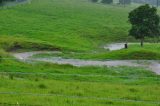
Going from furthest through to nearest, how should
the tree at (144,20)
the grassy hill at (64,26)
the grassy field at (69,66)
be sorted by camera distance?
the grassy hill at (64,26) < the tree at (144,20) < the grassy field at (69,66)

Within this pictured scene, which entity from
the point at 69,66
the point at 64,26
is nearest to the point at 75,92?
the point at 69,66

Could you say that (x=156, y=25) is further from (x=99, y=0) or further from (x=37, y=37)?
(x=99, y=0)

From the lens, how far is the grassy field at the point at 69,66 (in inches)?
738

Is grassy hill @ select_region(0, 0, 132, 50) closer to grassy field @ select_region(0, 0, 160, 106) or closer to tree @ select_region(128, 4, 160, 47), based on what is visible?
grassy field @ select_region(0, 0, 160, 106)

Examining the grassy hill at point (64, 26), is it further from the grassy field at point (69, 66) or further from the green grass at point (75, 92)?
the green grass at point (75, 92)

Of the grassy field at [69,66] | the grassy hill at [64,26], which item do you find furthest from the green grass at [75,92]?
the grassy hill at [64,26]

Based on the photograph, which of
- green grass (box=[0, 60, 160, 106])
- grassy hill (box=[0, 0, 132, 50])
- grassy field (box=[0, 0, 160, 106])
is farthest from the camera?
grassy hill (box=[0, 0, 132, 50])

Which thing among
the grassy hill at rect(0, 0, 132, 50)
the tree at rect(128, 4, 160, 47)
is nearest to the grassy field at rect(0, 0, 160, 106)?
the grassy hill at rect(0, 0, 132, 50)

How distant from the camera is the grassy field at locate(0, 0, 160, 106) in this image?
18734mm

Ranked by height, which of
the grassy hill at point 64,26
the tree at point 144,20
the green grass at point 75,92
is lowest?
the grassy hill at point 64,26

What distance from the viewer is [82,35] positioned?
9356 cm

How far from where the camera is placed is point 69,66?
4181 cm

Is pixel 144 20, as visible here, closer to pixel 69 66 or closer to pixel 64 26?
pixel 69 66

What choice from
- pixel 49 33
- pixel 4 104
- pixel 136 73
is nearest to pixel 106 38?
pixel 49 33
